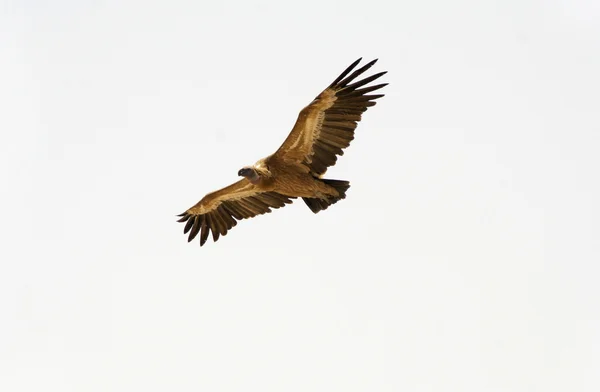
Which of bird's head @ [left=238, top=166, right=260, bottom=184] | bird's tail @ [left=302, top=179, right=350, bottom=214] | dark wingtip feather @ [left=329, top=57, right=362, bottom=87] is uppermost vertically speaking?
dark wingtip feather @ [left=329, top=57, right=362, bottom=87]

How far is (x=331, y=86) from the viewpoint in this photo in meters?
23.1

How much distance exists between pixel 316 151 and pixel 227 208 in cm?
392

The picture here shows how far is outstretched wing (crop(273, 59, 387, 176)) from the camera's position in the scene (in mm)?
23031

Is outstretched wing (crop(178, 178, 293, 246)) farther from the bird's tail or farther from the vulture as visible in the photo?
the bird's tail

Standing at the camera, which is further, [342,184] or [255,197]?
[255,197]

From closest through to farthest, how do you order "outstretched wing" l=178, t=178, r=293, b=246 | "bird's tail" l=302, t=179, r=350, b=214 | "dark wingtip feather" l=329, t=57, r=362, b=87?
"dark wingtip feather" l=329, t=57, r=362, b=87 → "bird's tail" l=302, t=179, r=350, b=214 → "outstretched wing" l=178, t=178, r=293, b=246

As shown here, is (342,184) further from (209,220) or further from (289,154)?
(209,220)

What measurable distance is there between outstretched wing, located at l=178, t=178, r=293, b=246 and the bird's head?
4.31 ft

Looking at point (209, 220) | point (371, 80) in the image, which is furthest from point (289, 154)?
point (209, 220)

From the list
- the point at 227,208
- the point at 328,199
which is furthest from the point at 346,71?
the point at 227,208

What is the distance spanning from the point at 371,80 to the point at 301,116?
1.67 meters

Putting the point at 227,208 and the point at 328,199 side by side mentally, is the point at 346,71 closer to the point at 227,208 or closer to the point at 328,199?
the point at 328,199

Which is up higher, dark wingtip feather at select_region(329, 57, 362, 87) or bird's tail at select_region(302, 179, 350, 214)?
dark wingtip feather at select_region(329, 57, 362, 87)

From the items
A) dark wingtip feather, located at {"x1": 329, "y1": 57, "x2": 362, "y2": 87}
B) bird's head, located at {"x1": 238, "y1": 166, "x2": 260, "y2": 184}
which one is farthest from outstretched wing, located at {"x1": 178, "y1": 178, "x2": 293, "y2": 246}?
dark wingtip feather, located at {"x1": 329, "y1": 57, "x2": 362, "y2": 87}
